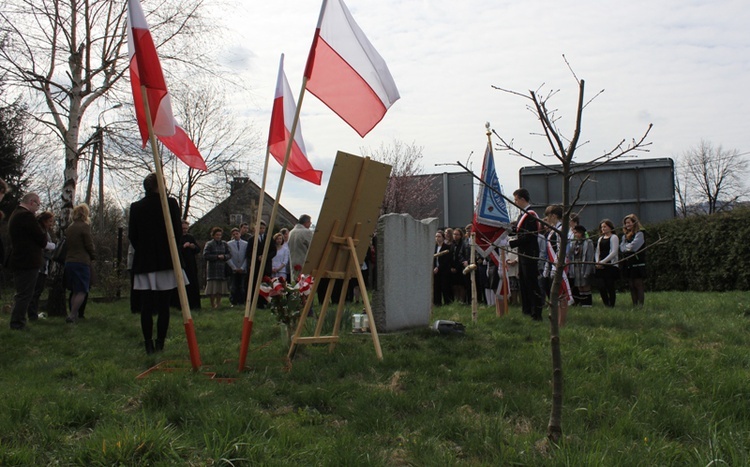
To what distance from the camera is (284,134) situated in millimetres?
7520

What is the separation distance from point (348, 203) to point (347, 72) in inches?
52.5

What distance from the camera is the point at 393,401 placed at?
4.68 metres

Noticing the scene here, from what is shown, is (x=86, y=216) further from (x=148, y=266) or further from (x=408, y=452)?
(x=408, y=452)

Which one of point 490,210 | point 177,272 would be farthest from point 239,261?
point 177,272

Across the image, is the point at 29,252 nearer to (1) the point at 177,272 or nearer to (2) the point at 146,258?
(2) the point at 146,258

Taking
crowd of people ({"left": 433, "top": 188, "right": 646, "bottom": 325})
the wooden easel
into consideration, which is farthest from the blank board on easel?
crowd of people ({"left": 433, "top": 188, "right": 646, "bottom": 325})

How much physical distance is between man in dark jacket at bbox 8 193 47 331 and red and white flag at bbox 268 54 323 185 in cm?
422

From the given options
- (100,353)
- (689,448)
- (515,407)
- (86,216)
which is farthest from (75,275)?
(689,448)

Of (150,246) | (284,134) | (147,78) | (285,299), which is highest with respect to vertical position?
(147,78)

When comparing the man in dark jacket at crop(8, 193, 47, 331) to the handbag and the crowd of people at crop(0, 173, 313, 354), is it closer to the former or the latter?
the crowd of people at crop(0, 173, 313, 354)

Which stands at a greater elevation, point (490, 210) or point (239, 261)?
point (490, 210)

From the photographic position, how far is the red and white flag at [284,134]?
24.4ft

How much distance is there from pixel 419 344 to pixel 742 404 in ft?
10.9

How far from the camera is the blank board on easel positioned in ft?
21.6
